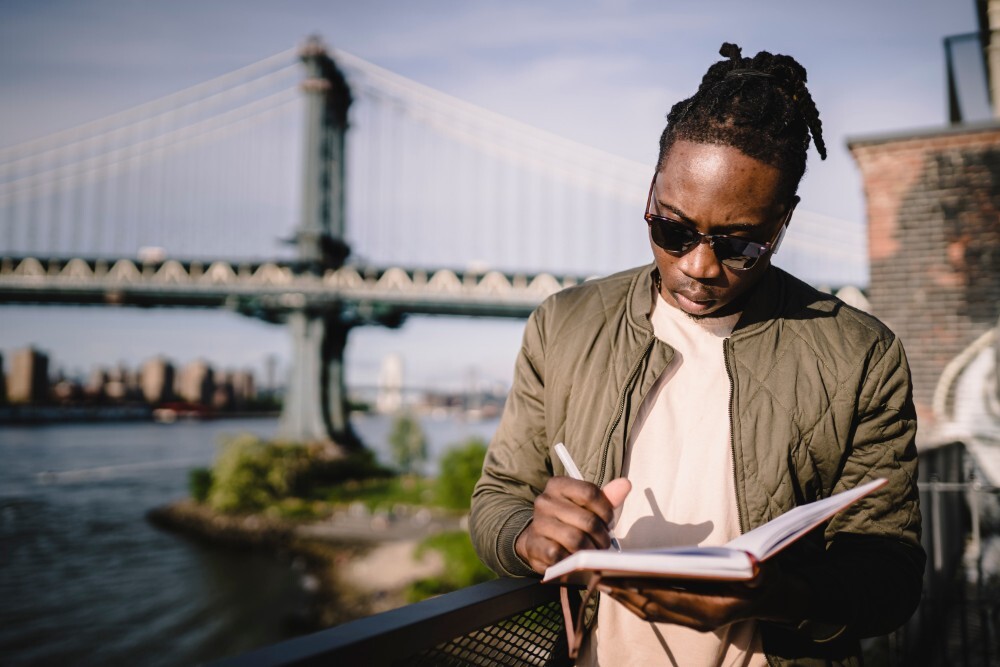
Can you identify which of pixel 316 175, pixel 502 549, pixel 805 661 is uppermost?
pixel 316 175

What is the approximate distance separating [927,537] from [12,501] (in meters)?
35.6

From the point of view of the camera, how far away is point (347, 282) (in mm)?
24234

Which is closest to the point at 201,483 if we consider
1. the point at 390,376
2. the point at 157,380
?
the point at 157,380

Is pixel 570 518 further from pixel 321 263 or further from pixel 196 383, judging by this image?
pixel 196 383

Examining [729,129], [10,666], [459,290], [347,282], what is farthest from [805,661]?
[347,282]

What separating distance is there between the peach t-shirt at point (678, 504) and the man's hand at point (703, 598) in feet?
0.75

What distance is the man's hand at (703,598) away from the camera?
78 centimetres

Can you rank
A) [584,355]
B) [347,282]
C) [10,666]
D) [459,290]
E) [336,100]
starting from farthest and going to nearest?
[336,100] → [347,282] → [459,290] → [10,666] → [584,355]

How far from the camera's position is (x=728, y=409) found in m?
1.10

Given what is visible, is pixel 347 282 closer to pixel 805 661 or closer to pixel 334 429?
pixel 334 429

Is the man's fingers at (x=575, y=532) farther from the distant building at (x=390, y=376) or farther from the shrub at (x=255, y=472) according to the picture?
the distant building at (x=390, y=376)

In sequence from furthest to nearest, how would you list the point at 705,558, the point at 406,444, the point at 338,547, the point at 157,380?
the point at 157,380, the point at 406,444, the point at 338,547, the point at 705,558

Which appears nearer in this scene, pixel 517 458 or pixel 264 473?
pixel 517 458

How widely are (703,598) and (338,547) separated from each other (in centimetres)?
1972
